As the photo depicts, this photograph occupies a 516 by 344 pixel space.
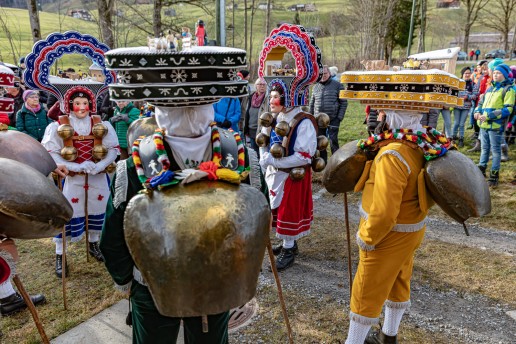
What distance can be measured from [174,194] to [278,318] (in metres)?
2.47

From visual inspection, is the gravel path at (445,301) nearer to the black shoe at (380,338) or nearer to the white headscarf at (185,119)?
the black shoe at (380,338)

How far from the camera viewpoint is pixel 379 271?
9.20 feet

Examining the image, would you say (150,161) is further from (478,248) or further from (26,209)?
(478,248)

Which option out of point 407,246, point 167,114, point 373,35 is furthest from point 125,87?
point 373,35

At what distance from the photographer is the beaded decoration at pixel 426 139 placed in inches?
107

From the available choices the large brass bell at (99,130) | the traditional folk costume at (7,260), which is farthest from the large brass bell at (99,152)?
the traditional folk costume at (7,260)

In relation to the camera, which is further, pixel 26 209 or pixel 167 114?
pixel 167 114

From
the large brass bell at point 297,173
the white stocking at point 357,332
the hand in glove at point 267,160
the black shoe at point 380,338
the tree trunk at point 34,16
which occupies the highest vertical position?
the tree trunk at point 34,16

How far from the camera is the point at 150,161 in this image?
6.27ft

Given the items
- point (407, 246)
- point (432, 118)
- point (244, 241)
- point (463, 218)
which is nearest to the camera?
point (244, 241)

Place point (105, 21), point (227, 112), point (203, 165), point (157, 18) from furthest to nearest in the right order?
1. point (157, 18)
2. point (105, 21)
3. point (227, 112)
4. point (203, 165)

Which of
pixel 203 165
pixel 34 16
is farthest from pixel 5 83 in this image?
pixel 34 16

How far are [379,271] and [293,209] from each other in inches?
71.2

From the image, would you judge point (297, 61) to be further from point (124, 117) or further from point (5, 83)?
point (124, 117)
